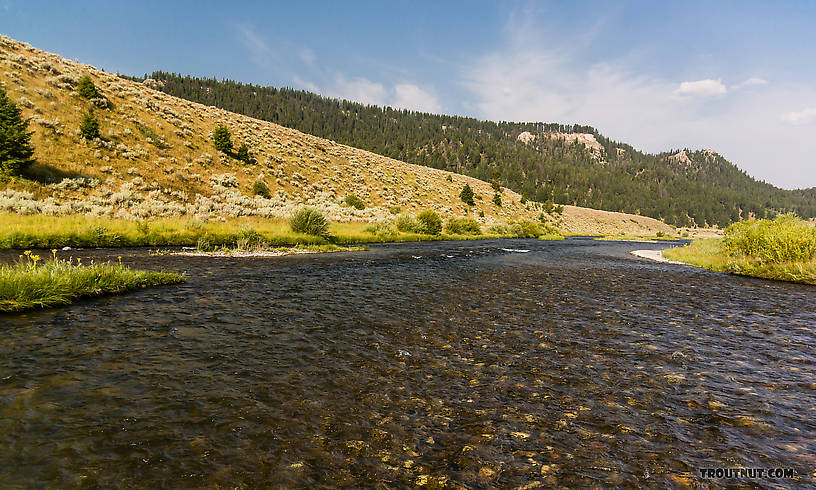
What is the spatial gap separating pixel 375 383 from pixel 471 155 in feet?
612

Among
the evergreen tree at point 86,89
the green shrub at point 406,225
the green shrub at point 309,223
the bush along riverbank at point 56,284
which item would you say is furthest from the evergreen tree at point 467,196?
the bush along riverbank at point 56,284

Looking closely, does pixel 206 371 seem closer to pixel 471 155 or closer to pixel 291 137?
pixel 291 137

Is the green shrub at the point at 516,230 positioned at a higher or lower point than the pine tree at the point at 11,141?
lower

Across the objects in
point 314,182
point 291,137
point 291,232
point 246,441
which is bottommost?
point 246,441

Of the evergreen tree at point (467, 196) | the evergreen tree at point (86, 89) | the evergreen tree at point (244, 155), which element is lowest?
the evergreen tree at point (467, 196)

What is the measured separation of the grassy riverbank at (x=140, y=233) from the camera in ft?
66.6

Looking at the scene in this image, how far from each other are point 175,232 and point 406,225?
27.0m

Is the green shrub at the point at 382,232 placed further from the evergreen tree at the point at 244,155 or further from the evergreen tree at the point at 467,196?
the evergreen tree at the point at 467,196

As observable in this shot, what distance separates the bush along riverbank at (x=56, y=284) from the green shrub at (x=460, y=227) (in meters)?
43.6

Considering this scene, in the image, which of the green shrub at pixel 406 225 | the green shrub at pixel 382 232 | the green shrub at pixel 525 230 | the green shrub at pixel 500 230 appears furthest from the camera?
the green shrub at pixel 525 230

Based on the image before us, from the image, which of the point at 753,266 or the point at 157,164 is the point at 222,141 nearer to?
the point at 157,164

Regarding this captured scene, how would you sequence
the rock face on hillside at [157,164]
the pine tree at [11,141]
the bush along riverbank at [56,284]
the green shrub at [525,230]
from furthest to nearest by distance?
the green shrub at [525,230] < the rock face on hillside at [157,164] < the pine tree at [11,141] < the bush along riverbank at [56,284]

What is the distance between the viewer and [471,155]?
184m

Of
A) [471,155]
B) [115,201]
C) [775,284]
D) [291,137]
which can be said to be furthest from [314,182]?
[471,155]
